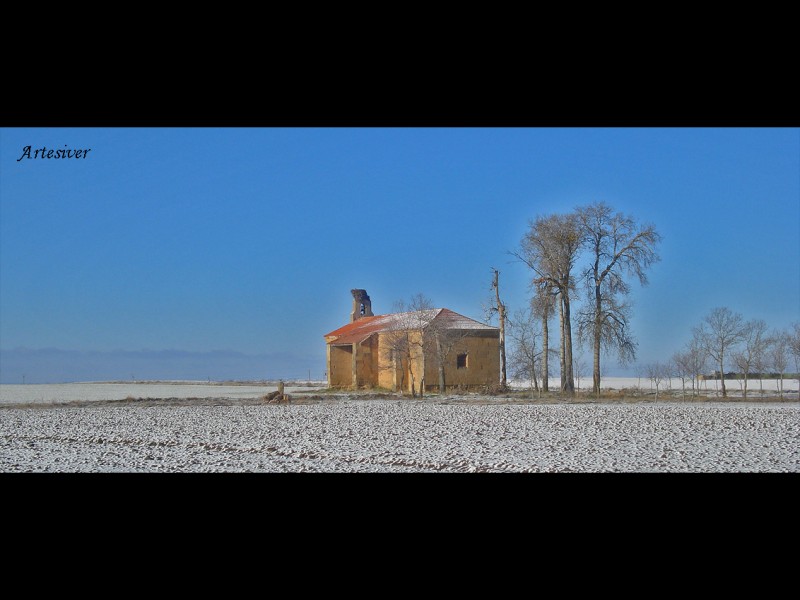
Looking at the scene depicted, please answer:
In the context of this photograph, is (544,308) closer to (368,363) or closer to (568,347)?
(568,347)

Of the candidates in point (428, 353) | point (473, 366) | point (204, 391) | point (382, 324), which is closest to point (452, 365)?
point (473, 366)

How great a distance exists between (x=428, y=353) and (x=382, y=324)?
5.36 m

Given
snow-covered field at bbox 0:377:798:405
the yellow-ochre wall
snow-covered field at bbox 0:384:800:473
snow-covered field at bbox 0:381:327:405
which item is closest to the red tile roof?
the yellow-ochre wall

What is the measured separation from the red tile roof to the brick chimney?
3.23m

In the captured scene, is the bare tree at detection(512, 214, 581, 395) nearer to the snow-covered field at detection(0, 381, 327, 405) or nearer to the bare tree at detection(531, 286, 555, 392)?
the bare tree at detection(531, 286, 555, 392)

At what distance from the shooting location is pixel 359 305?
43.6 meters

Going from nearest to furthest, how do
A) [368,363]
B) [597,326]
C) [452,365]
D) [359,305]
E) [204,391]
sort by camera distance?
[597,326] → [452,365] → [368,363] → [204,391] → [359,305]

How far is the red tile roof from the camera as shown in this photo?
105 ft

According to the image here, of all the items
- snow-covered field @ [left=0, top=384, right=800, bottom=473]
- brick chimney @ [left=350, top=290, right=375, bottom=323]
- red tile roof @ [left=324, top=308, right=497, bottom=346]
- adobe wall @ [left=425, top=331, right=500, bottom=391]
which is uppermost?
brick chimney @ [left=350, top=290, right=375, bottom=323]

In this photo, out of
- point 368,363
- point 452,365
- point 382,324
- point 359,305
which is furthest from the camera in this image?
point 359,305

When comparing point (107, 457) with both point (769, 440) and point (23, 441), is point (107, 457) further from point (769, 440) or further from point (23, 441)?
point (769, 440)
